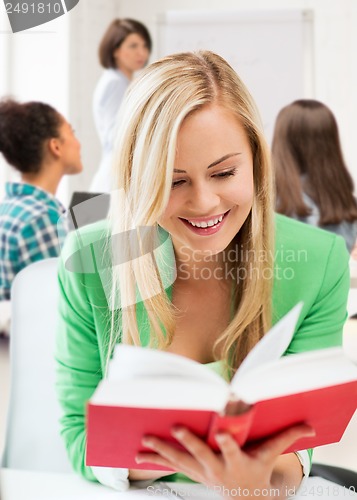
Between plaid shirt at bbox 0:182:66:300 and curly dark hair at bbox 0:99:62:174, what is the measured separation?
0.50ft

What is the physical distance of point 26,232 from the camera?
85.9 inches

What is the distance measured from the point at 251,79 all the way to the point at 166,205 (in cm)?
313

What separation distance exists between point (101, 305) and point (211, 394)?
1.36 ft

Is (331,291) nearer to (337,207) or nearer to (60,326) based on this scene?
(60,326)

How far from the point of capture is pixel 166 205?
0.96m

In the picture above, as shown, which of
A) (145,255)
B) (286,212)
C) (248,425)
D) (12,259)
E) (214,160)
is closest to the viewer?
(248,425)

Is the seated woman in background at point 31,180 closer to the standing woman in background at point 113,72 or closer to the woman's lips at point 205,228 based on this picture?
the standing woman in background at point 113,72

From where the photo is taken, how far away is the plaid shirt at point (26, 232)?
2184mm

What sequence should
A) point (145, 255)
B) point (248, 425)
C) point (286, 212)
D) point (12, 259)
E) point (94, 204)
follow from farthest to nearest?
point (286, 212)
point (12, 259)
point (94, 204)
point (145, 255)
point (248, 425)

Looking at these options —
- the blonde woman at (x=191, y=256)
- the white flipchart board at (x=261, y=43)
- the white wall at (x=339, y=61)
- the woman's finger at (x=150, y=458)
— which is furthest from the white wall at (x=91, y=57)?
the woman's finger at (x=150, y=458)

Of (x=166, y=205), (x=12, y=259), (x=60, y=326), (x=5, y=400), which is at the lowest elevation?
(x=5, y=400)

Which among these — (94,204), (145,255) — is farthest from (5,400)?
(145,255)

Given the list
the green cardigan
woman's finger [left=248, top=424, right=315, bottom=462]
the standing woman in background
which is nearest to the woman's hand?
woman's finger [left=248, top=424, right=315, bottom=462]

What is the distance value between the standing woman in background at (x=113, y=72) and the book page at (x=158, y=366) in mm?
2820
